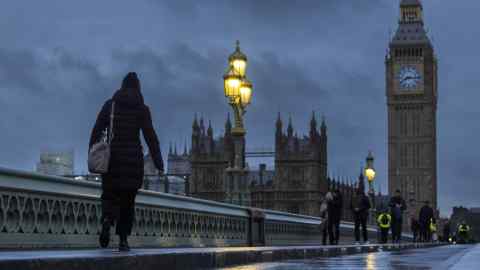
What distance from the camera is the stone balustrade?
9750mm

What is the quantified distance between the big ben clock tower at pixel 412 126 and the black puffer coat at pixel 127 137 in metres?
127

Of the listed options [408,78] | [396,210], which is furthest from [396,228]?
[408,78]

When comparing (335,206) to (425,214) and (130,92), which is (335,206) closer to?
(130,92)

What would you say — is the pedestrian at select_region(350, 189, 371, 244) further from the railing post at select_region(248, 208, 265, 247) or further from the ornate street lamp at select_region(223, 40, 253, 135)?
the ornate street lamp at select_region(223, 40, 253, 135)

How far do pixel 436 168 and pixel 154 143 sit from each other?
13364 cm

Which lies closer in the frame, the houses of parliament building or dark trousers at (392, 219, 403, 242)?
dark trousers at (392, 219, 403, 242)

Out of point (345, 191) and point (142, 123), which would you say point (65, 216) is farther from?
point (345, 191)

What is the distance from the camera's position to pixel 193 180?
105375 millimetres

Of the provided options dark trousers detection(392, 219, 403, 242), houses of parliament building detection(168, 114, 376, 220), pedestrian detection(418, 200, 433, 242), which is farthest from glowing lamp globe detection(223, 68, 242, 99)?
houses of parliament building detection(168, 114, 376, 220)

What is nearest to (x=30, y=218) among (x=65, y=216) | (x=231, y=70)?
(x=65, y=216)

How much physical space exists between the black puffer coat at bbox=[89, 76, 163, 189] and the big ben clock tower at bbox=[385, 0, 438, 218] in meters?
127

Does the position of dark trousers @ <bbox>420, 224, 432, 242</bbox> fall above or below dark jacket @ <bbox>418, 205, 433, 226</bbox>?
below

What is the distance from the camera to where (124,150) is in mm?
9148

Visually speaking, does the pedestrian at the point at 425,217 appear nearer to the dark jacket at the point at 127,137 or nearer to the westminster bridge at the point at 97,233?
the westminster bridge at the point at 97,233
